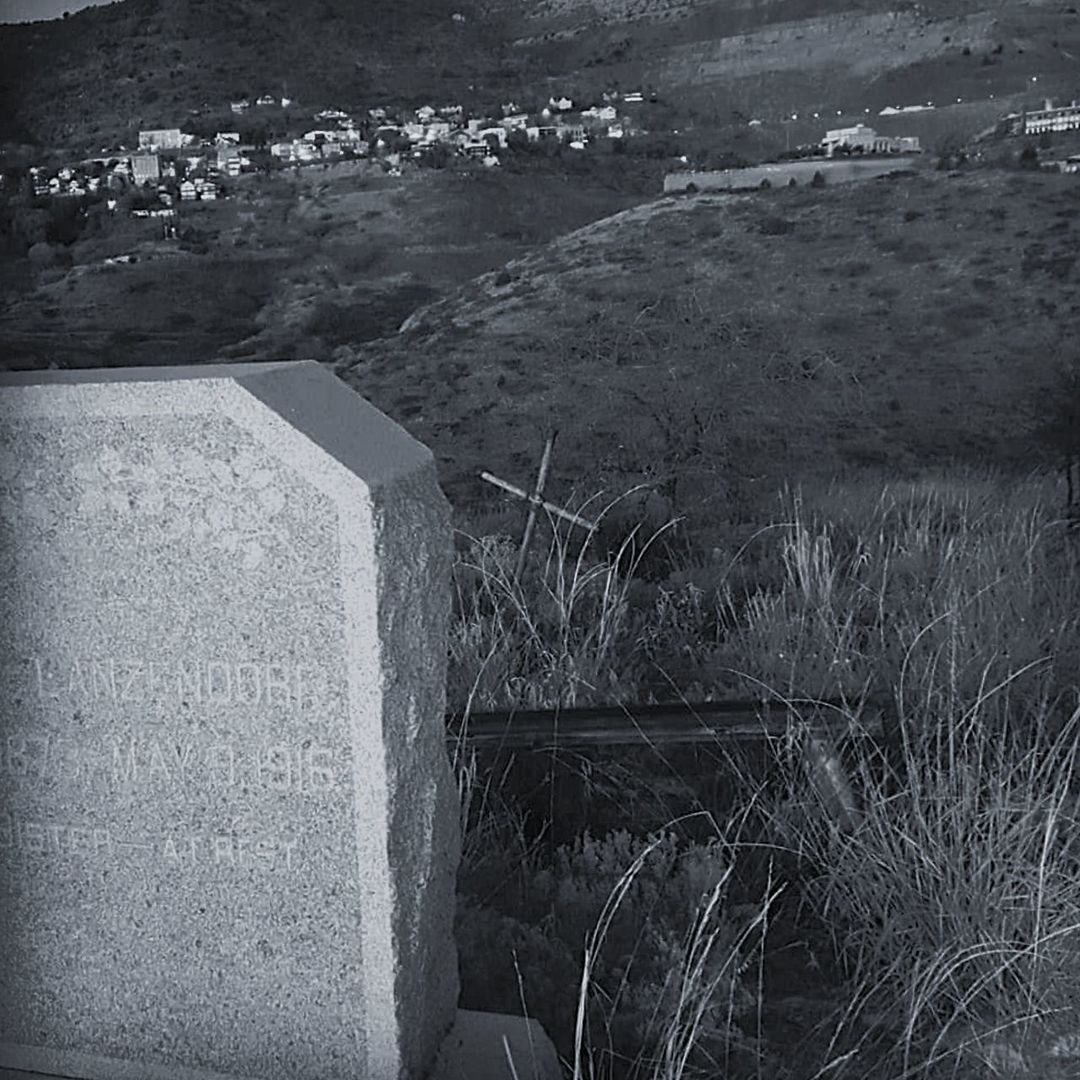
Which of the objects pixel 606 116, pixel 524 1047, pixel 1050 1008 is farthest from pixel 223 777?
pixel 606 116

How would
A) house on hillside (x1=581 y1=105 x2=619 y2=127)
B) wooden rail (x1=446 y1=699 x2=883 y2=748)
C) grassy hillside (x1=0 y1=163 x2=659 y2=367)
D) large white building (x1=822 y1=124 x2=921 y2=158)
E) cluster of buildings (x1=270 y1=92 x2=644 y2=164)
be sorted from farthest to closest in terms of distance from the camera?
house on hillside (x1=581 y1=105 x2=619 y2=127) → large white building (x1=822 y1=124 x2=921 y2=158) → cluster of buildings (x1=270 y1=92 x2=644 y2=164) → grassy hillside (x1=0 y1=163 x2=659 y2=367) → wooden rail (x1=446 y1=699 x2=883 y2=748)

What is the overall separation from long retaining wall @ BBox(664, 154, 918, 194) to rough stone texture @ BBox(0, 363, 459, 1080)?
6.17m

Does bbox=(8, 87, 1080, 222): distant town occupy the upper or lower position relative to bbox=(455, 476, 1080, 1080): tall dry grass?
upper

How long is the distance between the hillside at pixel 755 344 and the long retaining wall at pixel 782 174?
75mm

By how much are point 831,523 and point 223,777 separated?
4.72 meters

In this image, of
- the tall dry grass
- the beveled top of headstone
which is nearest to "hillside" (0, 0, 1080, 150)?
the tall dry grass

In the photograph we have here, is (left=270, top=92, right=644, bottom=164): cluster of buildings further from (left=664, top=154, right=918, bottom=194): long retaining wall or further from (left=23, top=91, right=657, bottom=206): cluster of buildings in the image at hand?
(left=664, top=154, right=918, bottom=194): long retaining wall

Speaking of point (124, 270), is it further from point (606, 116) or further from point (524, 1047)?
point (524, 1047)

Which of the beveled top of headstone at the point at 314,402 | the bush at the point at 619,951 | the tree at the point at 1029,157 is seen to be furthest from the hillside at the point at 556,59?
the beveled top of headstone at the point at 314,402

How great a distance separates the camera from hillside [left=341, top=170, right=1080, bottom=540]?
7551mm

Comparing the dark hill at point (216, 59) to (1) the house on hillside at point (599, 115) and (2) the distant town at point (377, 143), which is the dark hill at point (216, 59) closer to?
(2) the distant town at point (377, 143)

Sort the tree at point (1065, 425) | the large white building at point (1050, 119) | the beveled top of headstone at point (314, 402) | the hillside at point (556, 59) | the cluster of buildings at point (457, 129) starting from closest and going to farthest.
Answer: the beveled top of headstone at point (314, 402) < the tree at point (1065, 425) < the hillside at point (556, 59) < the large white building at point (1050, 119) < the cluster of buildings at point (457, 129)

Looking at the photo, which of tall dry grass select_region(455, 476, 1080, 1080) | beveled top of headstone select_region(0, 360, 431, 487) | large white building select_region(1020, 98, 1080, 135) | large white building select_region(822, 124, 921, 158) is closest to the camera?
beveled top of headstone select_region(0, 360, 431, 487)

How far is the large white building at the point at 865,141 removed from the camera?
8047mm
